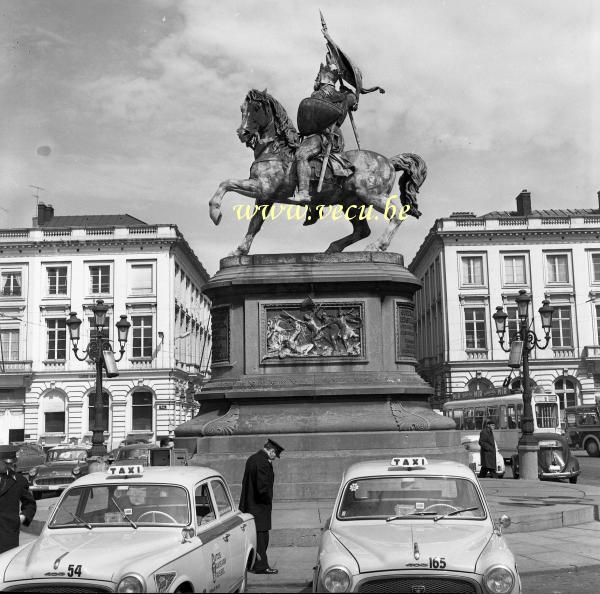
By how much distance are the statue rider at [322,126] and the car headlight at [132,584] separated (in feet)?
38.9

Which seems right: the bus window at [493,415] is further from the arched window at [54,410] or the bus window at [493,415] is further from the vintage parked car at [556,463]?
the arched window at [54,410]

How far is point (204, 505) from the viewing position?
316 inches

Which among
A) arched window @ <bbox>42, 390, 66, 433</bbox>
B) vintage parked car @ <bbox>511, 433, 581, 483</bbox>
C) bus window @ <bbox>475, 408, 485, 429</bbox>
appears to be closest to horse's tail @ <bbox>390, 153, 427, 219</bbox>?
vintage parked car @ <bbox>511, 433, 581, 483</bbox>

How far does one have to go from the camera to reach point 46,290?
6656 cm

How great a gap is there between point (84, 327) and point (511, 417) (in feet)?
127

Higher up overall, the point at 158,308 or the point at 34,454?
the point at 158,308

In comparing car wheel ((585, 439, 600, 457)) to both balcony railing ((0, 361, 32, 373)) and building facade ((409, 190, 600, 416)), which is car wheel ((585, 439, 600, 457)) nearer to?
building facade ((409, 190, 600, 416))

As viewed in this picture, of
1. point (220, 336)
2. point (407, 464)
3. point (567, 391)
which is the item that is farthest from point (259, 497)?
point (567, 391)

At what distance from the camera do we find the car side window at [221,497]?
8.45 metres

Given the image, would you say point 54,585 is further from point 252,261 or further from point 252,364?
point 252,261

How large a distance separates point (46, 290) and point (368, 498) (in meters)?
62.1

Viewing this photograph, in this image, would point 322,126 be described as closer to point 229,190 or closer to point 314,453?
point 229,190

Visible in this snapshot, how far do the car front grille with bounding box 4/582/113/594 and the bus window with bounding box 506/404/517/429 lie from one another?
33.9m

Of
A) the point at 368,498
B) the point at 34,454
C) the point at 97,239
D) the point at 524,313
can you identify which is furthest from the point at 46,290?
the point at 368,498
